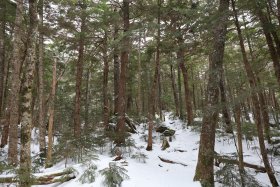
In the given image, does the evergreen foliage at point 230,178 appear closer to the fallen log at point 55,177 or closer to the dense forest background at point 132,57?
the dense forest background at point 132,57

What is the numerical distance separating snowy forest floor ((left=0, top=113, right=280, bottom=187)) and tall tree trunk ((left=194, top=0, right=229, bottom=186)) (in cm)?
44

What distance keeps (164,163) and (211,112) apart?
4.05m

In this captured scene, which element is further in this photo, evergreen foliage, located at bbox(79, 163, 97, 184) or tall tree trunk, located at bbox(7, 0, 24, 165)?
tall tree trunk, located at bbox(7, 0, 24, 165)

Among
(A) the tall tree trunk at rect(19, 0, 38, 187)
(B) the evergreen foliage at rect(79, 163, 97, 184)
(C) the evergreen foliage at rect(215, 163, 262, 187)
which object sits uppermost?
(A) the tall tree trunk at rect(19, 0, 38, 187)

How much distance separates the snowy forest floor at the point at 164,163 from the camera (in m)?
8.64

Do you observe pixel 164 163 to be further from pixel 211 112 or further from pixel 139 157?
pixel 211 112

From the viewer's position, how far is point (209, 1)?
9.39 m

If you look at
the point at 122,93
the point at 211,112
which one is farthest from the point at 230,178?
the point at 122,93

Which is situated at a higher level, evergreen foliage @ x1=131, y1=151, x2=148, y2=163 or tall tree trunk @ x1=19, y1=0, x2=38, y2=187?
tall tree trunk @ x1=19, y1=0, x2=38, y2=187

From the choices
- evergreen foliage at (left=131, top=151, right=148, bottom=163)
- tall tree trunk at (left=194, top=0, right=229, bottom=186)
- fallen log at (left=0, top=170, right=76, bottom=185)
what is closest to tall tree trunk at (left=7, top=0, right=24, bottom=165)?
fallen log at (left=0, top=170, right=76, bottom=185)

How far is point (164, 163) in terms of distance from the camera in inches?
460

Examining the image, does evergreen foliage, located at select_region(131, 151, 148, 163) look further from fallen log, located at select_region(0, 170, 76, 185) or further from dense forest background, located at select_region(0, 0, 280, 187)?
fallen log, located at select_region(0, 170, 76, 185)

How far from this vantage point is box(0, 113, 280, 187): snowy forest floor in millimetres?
8638

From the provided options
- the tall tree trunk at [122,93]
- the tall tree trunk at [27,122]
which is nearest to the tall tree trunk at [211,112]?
the tall tree trunk at [122,93]
